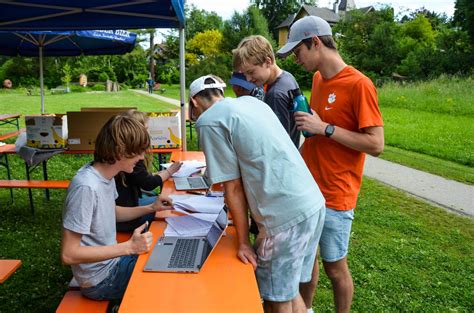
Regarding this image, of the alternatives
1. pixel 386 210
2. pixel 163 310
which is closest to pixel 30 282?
pixel 163 310

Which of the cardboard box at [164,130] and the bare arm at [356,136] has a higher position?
the bare arm at [356,136]

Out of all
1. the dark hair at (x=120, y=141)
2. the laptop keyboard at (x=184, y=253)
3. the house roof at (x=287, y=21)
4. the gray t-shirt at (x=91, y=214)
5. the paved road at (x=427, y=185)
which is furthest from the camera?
the house roof at (x=287, y=21)

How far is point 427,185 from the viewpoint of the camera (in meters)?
6.46

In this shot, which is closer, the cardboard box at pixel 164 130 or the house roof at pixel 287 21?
the cardboard box at pixel 164 130

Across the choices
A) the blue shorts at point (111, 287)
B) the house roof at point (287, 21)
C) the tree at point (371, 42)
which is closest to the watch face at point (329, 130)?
the blue shorts at point (111, 287)

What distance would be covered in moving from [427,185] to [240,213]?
5501 mm

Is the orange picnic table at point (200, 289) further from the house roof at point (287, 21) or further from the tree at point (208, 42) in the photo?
the house roof at point (287, 21)

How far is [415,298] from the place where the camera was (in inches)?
131

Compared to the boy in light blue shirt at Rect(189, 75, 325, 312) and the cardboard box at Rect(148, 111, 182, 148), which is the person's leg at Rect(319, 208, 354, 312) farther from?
the cardboard box at Rect(148, 111, 182, 148)

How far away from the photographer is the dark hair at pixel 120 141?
6.66 ft

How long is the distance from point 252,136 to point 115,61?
41.6m

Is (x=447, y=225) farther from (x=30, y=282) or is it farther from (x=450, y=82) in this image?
(x=450, y=82)

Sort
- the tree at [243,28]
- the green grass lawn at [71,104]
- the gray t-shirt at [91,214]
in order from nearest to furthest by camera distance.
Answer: the gray t-shirt at [91,214], the green grass lawn at [71,104], the tree at [243,28]

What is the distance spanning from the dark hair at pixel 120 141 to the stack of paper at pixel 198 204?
553mm
